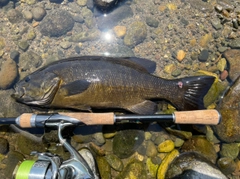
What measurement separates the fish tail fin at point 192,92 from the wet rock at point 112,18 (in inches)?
72.3

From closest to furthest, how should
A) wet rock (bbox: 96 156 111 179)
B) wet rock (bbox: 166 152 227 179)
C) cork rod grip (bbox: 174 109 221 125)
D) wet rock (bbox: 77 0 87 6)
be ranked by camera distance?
1. cork rod grip (bbox: 174 109 221 125)
2. wet rock (bbox: 166 152 227 179)
3. wet rock (bbox: 96 156 111 179)
4. wet rock (bbox: 77 0 87 6)

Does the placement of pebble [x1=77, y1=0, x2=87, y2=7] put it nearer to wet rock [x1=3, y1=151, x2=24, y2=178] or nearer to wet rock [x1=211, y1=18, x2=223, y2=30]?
wet rock [x1=211, y1=18, x2=223, y2=30]

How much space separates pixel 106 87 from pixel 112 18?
1661mm

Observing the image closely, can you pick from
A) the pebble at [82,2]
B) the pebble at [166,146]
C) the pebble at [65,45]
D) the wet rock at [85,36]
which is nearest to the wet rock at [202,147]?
the pebble at [166,146]

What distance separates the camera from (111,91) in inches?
162

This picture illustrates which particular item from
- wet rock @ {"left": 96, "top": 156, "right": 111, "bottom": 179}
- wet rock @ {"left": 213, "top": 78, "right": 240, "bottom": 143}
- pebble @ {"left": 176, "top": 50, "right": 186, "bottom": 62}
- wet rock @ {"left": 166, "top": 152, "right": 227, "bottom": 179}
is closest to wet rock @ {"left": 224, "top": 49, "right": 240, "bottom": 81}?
wet rock @ {"left": 213, "top": 78, "right": 240, "bottom": 143}

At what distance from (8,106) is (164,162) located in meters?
3.01

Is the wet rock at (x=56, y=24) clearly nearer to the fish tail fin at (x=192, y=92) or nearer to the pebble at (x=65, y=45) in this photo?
the pebble at (x=65, y=45)

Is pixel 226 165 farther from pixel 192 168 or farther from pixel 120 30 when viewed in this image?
pixel 120 30

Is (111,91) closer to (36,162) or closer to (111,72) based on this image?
(111,72)

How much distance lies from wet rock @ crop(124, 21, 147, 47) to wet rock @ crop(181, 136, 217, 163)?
213 cm

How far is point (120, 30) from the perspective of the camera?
4.97m

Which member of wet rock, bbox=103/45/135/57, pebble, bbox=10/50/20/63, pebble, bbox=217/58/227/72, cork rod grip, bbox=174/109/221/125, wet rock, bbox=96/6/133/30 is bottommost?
pebble, bbox=217/58/227/72

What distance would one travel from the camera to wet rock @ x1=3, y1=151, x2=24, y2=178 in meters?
4.39
